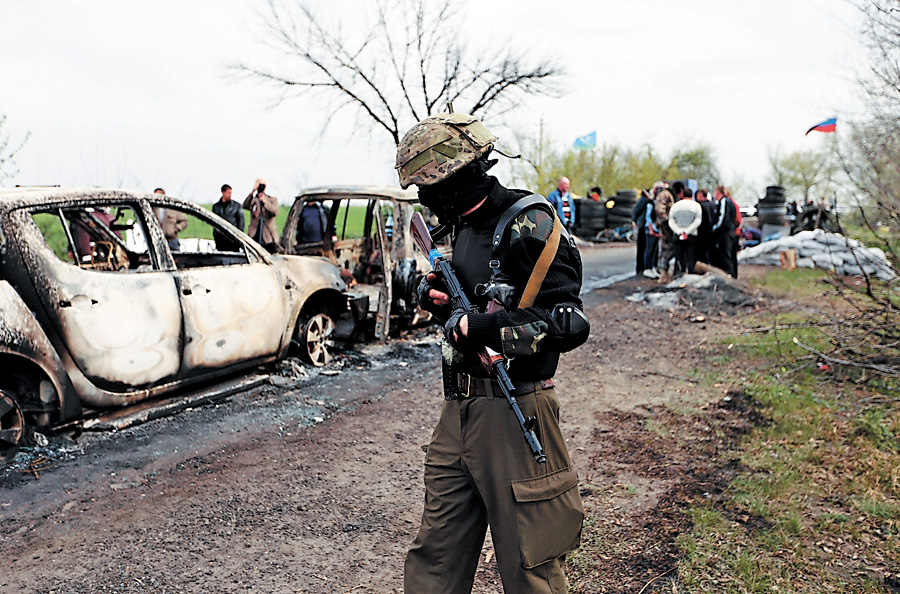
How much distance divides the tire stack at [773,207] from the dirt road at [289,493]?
70.0 feet

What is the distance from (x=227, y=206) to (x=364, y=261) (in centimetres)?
306

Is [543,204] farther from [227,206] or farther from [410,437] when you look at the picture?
[227,206]

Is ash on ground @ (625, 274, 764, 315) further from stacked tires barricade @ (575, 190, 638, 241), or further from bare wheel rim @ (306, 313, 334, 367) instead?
stacked tires barricade @ (575, 190, 638, 241)

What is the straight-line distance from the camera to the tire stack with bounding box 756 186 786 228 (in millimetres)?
24906

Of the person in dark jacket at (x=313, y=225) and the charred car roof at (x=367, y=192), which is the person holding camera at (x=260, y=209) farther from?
the charred car roof at (x=367, y=192)

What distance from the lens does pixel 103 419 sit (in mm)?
4793

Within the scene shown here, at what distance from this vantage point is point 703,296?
1112cm

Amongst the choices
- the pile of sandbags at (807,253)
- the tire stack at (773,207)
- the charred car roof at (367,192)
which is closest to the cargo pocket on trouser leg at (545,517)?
the charred car roof at (367,192)

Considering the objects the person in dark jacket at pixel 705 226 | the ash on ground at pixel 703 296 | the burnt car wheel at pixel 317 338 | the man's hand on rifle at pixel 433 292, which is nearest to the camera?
the man's hand on rifle at pixel 433 292

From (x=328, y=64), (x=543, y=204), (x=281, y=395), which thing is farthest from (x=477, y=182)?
(x=328, y=64)

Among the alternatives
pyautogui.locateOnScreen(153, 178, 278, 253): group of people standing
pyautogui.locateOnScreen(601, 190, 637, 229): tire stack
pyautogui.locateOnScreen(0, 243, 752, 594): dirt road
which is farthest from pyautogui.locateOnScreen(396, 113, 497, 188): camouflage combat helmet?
pyautogui.locateOnScreen(601, 190, 637, 229): tire stack

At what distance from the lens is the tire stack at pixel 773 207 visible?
24.9 meters

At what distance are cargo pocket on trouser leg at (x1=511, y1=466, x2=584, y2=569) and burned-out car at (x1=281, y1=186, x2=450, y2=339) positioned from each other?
4.93 m

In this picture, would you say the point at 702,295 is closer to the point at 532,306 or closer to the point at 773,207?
the point at 532,306
